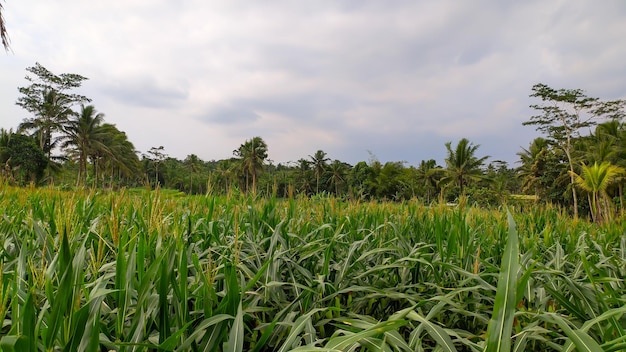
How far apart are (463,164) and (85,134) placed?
33114 millimetres

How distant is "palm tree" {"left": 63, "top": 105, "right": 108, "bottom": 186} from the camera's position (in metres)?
27.8

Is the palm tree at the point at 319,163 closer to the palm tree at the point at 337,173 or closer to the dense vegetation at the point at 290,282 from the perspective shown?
the palm tree at the point at 337,173

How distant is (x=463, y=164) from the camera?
2820cm

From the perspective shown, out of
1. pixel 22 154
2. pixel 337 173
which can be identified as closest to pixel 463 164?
pixel 337 173

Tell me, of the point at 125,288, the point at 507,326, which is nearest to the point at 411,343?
the point at 507,326

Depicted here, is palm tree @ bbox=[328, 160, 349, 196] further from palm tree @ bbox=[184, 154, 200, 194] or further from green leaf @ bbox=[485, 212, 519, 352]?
green leaf @ bbox=[485, 212, 519, 352]

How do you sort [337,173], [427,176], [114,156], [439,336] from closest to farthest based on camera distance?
[439,336], [114,156], [427,176], [337,173]

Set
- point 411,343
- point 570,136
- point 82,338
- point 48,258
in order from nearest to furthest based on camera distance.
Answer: point 82,338
point 411,343
point 48,258
point 570,136

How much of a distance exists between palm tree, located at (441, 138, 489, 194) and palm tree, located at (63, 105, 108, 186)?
1224 inches

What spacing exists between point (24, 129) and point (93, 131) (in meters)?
5.12

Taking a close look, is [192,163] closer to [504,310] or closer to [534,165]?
[534,165]

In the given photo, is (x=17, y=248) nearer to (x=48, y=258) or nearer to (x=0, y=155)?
(x=48, y=258)

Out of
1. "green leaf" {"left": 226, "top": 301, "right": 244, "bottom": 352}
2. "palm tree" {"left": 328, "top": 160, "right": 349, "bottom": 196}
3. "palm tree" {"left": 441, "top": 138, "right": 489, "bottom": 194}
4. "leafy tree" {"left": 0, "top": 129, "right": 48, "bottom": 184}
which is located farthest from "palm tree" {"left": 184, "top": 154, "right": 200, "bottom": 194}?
"green leaf" {"left": 226, "top": 301, "right": 244, "bottom": 352}

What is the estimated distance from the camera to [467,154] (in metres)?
28.4
